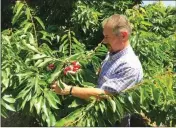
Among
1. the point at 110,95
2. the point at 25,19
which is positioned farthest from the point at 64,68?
the point at 25,19

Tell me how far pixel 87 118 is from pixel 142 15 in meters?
1.92

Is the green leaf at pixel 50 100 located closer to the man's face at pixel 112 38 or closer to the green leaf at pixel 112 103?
the green leaf at pixel 112 103

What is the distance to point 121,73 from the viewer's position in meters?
2.49

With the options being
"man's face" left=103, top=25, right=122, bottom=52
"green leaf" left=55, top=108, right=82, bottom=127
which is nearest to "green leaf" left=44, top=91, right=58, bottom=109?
"green leaf" left=55, top=108, right=82, bottom=127

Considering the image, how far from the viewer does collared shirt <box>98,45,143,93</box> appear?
246 centimetres

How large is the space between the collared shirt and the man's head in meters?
0.05

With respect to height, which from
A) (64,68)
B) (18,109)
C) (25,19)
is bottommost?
(18,109)

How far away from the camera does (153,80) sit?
2.52m

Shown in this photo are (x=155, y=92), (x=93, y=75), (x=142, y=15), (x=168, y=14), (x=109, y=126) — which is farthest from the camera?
(x=168, y=14)

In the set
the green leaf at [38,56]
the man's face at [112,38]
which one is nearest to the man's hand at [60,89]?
the green leaf at [38,56]

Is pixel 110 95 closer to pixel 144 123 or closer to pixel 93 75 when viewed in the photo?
pixel 93 75

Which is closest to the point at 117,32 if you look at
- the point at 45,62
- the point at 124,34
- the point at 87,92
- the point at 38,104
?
the point at 124,34

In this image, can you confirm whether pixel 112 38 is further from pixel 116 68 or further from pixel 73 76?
pixel 73 76

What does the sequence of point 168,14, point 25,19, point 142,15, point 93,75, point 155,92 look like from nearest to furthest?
point 155,92 < point 93,75 < point 25,19 < point 142,15 < point 168,14
